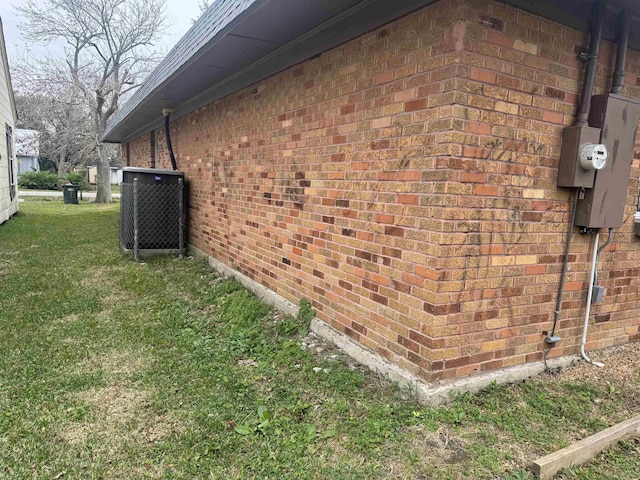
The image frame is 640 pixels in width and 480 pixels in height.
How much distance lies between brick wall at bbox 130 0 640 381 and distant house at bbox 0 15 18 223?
37.0ft

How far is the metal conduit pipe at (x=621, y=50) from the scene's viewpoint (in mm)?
2912

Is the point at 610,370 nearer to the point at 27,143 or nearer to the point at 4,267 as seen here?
the point at 4,267

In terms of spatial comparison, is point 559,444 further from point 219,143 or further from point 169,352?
point 219,143

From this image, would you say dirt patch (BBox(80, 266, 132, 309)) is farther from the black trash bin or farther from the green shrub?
the green shrub

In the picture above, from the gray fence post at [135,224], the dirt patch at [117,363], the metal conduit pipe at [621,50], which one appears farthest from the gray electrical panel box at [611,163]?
the gray fence post at [135,224]

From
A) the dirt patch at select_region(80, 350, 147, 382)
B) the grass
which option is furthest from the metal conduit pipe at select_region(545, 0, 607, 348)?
the dirt patch at select_region(80, 350, 147, 382)

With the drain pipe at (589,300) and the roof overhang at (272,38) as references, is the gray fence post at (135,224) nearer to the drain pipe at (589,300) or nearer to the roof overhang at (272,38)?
the roof overhang at (272,38)

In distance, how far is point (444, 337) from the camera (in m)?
2.63

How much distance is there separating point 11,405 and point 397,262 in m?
2.79

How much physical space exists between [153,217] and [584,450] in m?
6.82

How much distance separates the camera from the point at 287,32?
3.81 metres

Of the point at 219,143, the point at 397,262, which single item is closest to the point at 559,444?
the point at 397,262

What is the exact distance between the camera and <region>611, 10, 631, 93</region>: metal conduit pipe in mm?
2912

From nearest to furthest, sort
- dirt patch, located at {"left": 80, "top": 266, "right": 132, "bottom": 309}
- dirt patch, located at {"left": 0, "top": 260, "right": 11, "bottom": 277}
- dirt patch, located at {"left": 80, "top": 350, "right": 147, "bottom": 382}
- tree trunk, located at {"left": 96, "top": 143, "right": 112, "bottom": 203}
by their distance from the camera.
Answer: dirt patch, located at {"left": 80, "top": 350, "right": 147, "bottom": 382} < dirt patch, located at {"left": 80, "top": 266, "right": 132, "bottom": 309} < dirt patch, located at {"left": 0, "top": 260, "right": 11, "bottom": 277} < tree trunk, located at {"left": 96, "top": 143, "right": 112, "bottom": 203}
